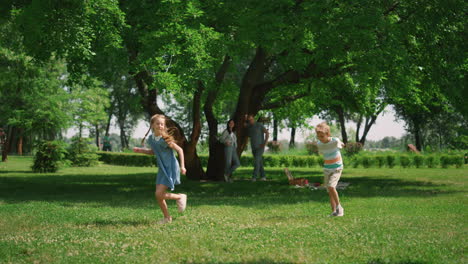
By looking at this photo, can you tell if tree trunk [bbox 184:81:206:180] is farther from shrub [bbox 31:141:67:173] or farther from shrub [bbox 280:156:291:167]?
shrub [bbox 280:156:291:167]

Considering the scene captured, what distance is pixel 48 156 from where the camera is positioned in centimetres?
2403

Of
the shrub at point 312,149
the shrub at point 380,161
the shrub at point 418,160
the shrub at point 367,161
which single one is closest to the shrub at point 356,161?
the shrub at point 367,161

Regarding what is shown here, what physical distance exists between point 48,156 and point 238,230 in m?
19.5

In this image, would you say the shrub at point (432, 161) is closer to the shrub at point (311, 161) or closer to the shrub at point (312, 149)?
the shrub at point (311, 161)

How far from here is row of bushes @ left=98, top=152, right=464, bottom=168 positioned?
92.3 feet

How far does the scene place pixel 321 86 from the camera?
59.2 ft

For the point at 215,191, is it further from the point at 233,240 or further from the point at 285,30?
the point at 233,240

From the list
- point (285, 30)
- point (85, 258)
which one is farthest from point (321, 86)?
point (85, 258)

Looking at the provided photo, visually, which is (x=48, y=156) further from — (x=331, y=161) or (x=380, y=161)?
(x=380, y=161)

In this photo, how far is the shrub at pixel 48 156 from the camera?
23.8m

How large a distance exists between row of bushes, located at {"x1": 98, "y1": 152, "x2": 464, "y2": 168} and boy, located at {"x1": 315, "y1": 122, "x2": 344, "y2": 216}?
2154 cm

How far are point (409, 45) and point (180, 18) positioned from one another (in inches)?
298

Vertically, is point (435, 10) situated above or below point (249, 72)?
above

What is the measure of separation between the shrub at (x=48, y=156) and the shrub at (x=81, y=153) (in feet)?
19.7
